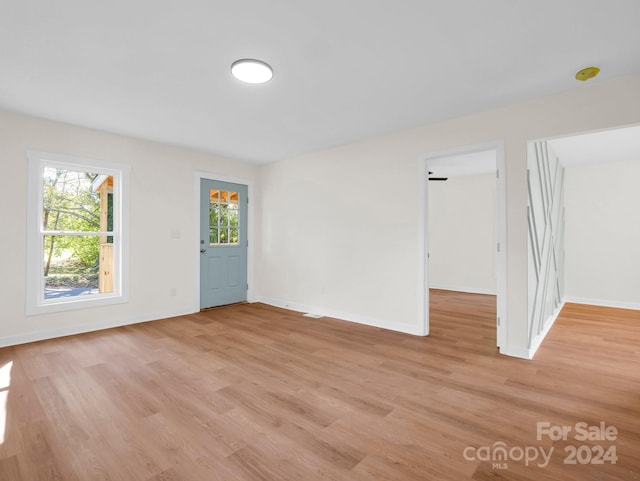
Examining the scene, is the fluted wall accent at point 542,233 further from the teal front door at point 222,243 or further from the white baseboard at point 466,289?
the teal front door at point 222,243

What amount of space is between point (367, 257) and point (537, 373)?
7.25 feet

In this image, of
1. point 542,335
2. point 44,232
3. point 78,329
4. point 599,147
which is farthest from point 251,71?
point 599,147

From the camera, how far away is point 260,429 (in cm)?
189

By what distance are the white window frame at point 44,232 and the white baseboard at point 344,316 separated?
2265 mm

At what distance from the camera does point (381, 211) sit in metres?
4.13

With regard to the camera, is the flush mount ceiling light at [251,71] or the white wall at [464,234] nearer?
the flush mount ceiling light at [251,71]

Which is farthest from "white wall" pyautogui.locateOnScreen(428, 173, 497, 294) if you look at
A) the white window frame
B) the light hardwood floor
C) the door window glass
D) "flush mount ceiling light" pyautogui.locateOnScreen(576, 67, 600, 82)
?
the white window frame

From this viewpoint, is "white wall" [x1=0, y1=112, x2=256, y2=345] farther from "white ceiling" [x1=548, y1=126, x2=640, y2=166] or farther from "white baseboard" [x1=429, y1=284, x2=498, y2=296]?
"white baseboard" [x1=429, y1=284, x2=498, y2=296]

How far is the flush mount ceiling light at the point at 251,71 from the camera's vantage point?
2389mm

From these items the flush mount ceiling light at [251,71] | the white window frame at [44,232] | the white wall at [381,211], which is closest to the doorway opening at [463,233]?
the white wall at [381,211]

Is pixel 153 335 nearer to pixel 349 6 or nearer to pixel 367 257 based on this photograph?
pixel 367 257

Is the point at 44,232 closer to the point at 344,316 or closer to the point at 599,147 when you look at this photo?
the point at 344,316

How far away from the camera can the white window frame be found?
350cm

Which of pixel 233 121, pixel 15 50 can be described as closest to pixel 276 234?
pixel 233 121
